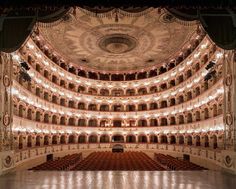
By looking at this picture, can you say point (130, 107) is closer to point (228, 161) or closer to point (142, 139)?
point (142, 139)

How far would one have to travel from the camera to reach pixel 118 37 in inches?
1159

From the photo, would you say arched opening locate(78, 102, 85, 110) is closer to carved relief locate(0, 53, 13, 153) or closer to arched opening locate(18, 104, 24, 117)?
arched opening locate(18, 104, 24, 117)

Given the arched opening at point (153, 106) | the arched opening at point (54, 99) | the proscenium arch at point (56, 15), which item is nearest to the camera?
the proscenium arch at point (56, 15)

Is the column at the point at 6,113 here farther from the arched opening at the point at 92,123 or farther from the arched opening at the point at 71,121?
the arched opening at the point at 92,123

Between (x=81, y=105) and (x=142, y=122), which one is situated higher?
(x=81, y=105)

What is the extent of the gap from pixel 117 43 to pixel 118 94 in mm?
15898

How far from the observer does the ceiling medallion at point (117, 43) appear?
2936cm

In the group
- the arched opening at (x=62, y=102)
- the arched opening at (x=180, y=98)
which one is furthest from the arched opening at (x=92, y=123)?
the arched opening at (x=180, y=98)

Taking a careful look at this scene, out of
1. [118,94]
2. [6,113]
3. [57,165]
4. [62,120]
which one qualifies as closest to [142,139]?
[118,94]

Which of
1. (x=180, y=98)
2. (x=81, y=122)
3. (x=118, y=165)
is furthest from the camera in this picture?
(x=81, y=122)

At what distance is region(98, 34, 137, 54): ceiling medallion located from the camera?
29359mm

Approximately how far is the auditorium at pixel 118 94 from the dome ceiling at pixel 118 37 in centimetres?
13

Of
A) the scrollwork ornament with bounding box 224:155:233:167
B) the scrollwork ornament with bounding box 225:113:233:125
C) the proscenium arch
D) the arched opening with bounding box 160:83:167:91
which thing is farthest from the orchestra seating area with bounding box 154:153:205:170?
the arched opening with bounding box 160:83:167:91

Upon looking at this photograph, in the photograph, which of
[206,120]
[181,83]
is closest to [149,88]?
[181,83]
